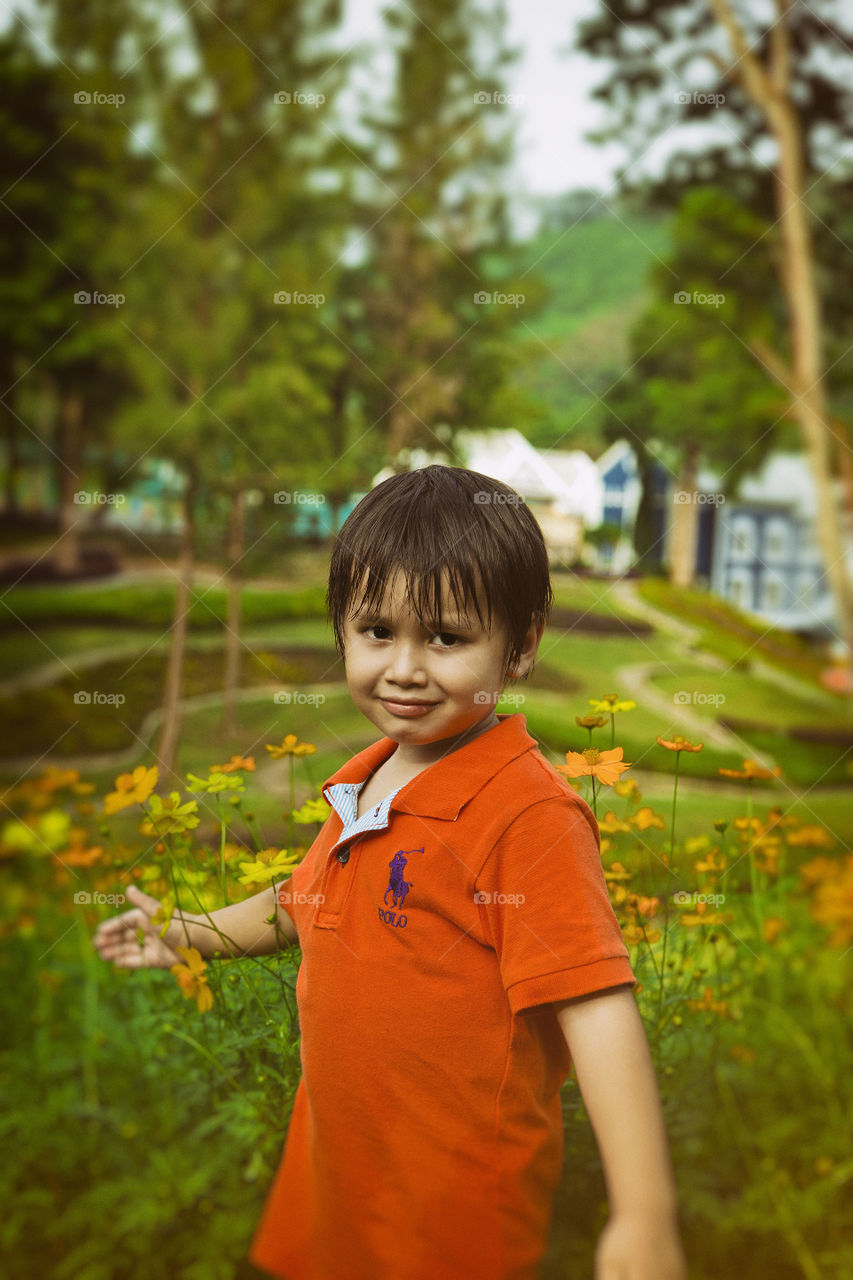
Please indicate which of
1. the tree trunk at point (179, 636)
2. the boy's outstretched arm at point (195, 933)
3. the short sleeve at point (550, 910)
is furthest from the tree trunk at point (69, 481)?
the short sleeve at point (550, 910)

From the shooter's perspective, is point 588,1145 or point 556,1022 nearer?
point 556,1022

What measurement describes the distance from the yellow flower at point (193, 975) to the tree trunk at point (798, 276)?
1.30m

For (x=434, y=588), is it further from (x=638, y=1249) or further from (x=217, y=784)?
(x=638, y=1249)

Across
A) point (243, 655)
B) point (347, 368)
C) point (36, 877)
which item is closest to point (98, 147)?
point (347, 368)

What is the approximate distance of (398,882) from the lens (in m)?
0.81

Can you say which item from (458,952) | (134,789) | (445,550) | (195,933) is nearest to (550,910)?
(458,952)

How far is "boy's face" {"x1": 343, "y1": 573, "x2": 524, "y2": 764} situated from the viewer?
78cm

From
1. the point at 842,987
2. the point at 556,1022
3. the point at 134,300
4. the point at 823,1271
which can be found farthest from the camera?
the point at 134,300

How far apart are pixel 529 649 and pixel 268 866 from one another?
0.37 m

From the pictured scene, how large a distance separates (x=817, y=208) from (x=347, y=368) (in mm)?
907

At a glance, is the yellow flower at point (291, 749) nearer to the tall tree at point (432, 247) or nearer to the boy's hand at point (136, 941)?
the boy's hand at point (136, 941)

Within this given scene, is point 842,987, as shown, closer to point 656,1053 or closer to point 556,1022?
point 656,1053

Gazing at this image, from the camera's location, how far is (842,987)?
4.42 feet

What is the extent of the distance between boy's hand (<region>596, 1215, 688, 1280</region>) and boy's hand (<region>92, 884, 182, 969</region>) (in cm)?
53
